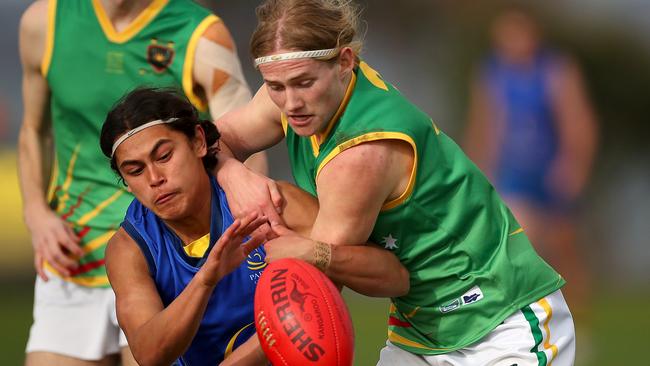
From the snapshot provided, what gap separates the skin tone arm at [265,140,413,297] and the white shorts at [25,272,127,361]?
150 centimetres

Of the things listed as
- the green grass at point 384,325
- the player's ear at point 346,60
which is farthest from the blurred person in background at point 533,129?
the player's ear at point 346,60

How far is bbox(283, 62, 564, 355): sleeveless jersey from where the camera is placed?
3928mm

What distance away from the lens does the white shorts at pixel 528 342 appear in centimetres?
411

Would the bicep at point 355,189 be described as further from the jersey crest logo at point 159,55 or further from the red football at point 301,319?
the jersey crest logo at point 159,55

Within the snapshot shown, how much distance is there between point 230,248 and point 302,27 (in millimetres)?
725

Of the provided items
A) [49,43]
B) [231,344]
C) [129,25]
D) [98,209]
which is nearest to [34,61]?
[49,43]

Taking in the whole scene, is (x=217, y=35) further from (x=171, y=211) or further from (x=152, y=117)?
(x=171, y=211)

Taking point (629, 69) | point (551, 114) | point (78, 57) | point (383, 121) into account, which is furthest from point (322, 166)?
point (629, 69)

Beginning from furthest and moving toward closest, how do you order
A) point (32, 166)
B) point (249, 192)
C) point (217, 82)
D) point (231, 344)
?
1. point (32, 166)
2. point (217, 82)
3. point (231, 344)
4. point (249, 192)

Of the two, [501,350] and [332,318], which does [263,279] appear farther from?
[501,350]

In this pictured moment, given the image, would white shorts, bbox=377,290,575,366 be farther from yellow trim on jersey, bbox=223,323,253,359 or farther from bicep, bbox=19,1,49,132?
bicep, bbox=19,1,49,132

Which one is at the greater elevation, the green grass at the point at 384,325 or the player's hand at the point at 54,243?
the player's hand at the point at 54,243

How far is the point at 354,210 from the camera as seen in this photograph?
3764 mm

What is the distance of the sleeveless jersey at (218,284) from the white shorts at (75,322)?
0.98 m
